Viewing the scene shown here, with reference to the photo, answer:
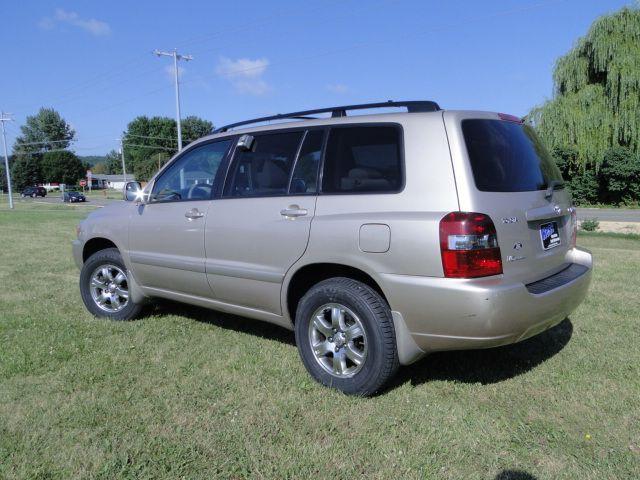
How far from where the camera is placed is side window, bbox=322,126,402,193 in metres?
3.41

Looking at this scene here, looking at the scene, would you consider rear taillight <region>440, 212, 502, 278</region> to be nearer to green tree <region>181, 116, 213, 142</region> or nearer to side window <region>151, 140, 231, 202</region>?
side window <region>151, 140, 231, 202</region>

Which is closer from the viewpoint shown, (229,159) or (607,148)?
(229,159)

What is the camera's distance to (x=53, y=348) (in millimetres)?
4434

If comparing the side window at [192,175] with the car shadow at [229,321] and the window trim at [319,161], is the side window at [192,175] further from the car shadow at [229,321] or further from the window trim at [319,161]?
the car shadow at [229,321]

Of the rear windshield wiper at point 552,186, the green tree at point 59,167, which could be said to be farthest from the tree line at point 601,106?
the green tree at point 59,167

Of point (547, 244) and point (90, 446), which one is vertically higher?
point (547, 244)

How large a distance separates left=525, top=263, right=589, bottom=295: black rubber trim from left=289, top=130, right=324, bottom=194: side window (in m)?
1.55

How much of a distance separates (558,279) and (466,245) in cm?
95

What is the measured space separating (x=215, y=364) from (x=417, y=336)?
5.50 feet

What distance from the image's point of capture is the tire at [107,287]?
5.24 metres

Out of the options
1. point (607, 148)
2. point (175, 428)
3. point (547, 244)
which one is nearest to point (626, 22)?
point (607, 148)

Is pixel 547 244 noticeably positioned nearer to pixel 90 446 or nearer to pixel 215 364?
pixel 215 364

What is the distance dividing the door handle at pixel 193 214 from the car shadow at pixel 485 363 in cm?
199

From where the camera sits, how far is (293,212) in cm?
372
